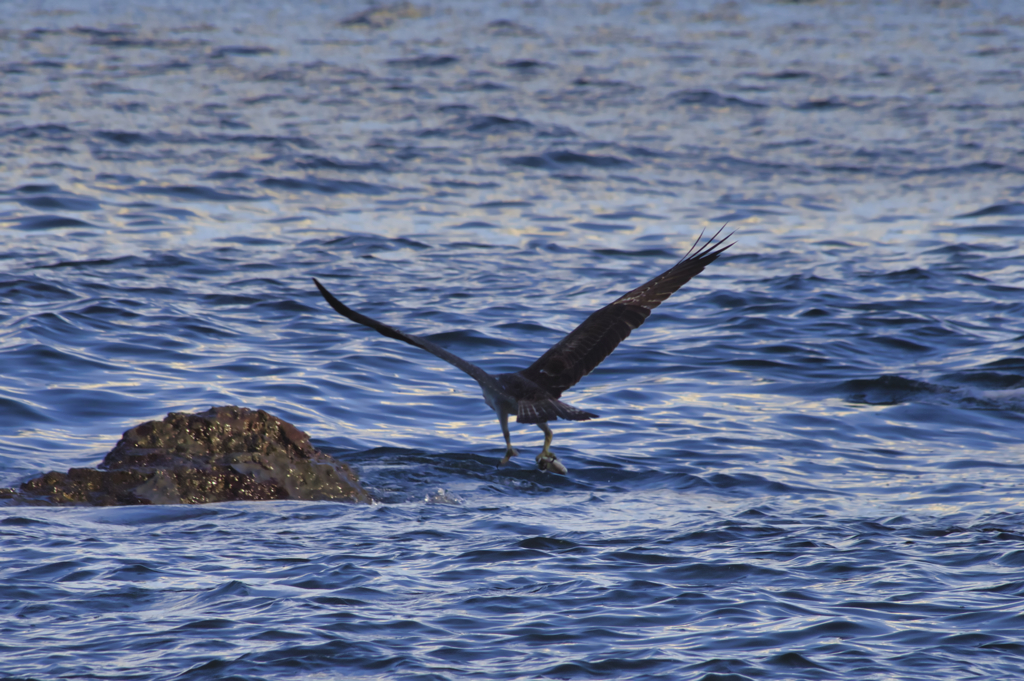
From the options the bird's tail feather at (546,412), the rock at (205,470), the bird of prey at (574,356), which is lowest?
the rock at (205,470)

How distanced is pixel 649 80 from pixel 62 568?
18300 mm

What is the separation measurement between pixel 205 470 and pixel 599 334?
9.01 ft

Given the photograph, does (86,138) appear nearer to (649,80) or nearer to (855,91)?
(649,80)

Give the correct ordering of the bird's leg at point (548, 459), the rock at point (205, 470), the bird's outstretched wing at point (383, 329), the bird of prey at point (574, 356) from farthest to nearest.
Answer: the bird's leg at point (548, 459) → the rock at point (205, 470) → the bird of prey at point (574, 356) → the bird's outstretched wing at point (383, 329)

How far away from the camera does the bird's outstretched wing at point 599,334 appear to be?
7832 millimetres

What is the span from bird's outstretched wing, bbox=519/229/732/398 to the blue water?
94cm

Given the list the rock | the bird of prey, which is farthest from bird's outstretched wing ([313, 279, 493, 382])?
the rock

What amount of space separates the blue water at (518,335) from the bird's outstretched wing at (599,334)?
A: 936mm

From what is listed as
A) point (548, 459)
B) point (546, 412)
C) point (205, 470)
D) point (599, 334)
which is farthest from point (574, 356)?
point (205, 470)

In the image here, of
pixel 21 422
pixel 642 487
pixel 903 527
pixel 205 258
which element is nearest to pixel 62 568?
pixel 21 422

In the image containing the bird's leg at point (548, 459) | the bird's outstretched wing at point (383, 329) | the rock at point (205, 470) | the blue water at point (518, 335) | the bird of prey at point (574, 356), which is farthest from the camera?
the bird's leg at point (548, 459)

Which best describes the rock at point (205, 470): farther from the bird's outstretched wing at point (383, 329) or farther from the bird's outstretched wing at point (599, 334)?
the bird's outstretched wing at point (383, 329)

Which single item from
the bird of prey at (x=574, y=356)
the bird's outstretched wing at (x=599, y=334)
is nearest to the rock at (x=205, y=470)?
the bird of prey at (x=574, y=356)

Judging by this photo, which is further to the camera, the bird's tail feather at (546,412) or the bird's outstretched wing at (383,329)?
the bird's tail feather at (546,412)
